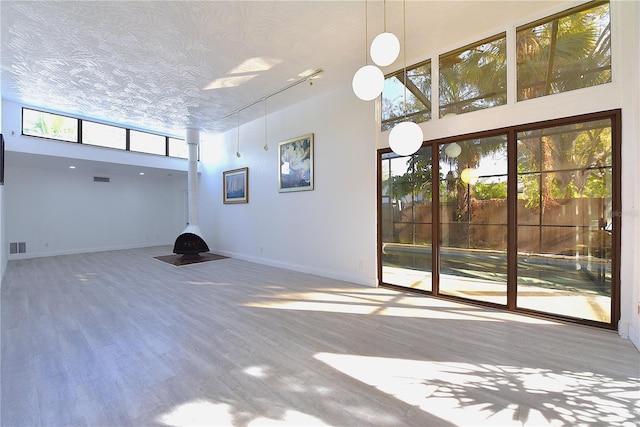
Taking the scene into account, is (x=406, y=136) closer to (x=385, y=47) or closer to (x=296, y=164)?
(x=385, y=47)

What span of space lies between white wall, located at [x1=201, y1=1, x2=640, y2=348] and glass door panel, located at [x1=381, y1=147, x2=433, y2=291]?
0.77 feet

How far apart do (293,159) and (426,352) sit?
14.3 feet

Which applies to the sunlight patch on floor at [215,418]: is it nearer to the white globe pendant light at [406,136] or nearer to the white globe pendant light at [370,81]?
the white globe pendant light at [406,136]

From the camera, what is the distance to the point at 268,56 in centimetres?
390

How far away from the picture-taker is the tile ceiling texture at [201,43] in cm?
295

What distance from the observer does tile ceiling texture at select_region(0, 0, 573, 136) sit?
9.69 feet

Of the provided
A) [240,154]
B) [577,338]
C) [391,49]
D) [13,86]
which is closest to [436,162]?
[391,49]

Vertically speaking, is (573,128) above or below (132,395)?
above

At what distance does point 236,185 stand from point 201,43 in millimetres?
3963

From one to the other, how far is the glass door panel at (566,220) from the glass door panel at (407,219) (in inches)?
44.8

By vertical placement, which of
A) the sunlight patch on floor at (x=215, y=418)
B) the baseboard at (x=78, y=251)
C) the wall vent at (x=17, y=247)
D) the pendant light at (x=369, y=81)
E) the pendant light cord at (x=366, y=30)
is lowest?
the sunlight patch on floor at (x=215, y=418)

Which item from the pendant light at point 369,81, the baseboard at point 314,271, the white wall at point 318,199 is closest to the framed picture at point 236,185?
the white wall at point 318,199

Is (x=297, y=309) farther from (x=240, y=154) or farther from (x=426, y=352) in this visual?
(x=240, y=154)

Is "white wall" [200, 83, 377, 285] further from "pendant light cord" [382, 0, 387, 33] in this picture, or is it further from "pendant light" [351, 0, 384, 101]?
"pendant light" [351, 0, 384, 101]
